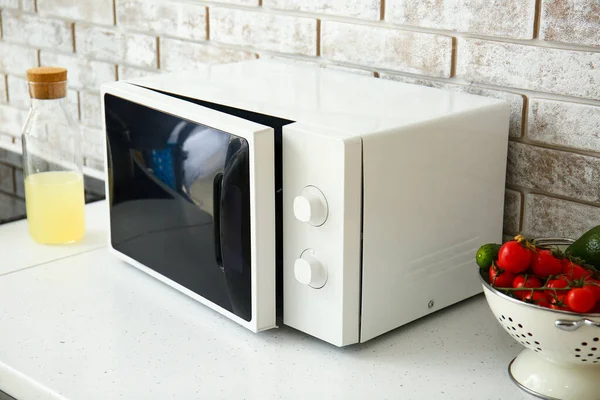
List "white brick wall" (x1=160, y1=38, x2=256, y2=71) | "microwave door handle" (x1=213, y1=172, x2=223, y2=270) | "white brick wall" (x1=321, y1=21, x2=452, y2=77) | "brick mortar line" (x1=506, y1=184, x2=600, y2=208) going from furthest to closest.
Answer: "white brick wall" (x1=160, y1=38, x2=256, y2=71), "white brick wall" (x1=321, y1=21, x2=452, y2=77), "brick mortar line" (x1=506, y1=184, x2=600, y2=208), "microwave door handle" (x1=213, y1=172, x2=223, y2=270)

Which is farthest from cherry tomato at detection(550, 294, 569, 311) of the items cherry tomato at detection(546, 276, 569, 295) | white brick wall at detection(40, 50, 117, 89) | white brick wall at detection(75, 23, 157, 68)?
white brick wall at detection(40, 50, 117, 89)

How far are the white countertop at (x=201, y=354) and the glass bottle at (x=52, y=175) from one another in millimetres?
166

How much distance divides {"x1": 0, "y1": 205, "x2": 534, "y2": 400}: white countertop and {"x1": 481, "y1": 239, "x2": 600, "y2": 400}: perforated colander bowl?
1.2 inches

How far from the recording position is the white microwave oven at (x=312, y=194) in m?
1.05

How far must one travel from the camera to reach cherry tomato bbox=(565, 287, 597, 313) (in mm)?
889

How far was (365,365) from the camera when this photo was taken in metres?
1.07

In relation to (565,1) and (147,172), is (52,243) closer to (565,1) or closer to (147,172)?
(147,172)

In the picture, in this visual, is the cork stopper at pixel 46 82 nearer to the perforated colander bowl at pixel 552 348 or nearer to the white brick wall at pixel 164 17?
the white brick wall at pixel 164 17

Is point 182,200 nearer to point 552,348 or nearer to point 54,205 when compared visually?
point 54,205

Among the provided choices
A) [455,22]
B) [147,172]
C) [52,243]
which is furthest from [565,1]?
[52,243]

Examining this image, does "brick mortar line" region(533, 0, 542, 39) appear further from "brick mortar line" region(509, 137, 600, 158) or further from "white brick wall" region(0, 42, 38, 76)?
"white brick wall" region(0, 42, 38, 76)

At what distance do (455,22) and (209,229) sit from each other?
1.69ft

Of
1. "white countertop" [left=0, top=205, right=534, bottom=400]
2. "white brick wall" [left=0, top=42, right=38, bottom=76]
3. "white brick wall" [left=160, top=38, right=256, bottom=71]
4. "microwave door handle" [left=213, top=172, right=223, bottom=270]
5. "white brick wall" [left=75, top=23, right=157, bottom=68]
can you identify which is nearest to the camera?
"white countertop" [left=0, top=205, right=534, bottom=400]

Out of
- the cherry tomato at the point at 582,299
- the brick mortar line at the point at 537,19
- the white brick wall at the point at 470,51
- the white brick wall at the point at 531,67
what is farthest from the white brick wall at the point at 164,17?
the cherry tomato at the point at 582,299
